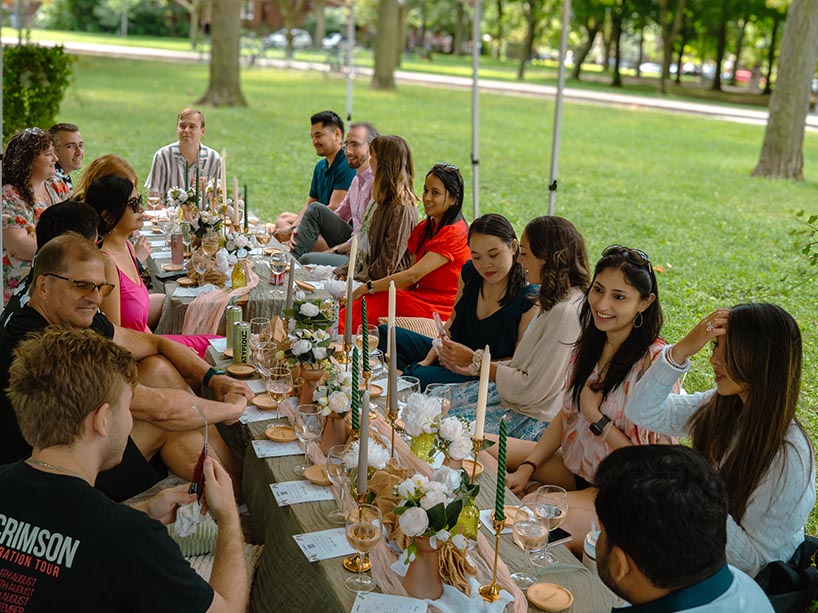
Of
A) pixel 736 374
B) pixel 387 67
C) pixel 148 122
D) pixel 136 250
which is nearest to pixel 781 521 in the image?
pixel 736 374

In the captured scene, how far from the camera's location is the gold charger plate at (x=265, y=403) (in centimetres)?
360

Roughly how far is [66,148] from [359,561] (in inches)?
220

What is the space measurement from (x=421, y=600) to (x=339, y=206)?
5.70m

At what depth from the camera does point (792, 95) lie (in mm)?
14664

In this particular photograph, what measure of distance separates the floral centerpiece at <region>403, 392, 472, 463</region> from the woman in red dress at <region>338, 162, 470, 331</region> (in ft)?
8.42

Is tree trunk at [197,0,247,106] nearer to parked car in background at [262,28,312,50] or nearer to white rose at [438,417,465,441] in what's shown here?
white rose at [438,417,465,441]

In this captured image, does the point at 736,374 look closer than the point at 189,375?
Yes

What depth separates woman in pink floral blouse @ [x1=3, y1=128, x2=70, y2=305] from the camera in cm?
578

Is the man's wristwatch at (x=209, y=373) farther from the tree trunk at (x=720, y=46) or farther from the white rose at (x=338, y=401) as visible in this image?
the tree trunk at (x=720, y=46)

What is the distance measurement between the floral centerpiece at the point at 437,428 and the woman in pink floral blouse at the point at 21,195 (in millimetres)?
3982

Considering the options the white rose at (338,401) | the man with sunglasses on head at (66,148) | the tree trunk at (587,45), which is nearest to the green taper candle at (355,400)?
the white rose at (338,401)

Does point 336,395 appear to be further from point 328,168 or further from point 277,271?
point 328,168

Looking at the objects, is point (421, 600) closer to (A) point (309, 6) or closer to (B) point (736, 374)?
(B) point (736, 374)

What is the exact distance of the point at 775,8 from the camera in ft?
117
